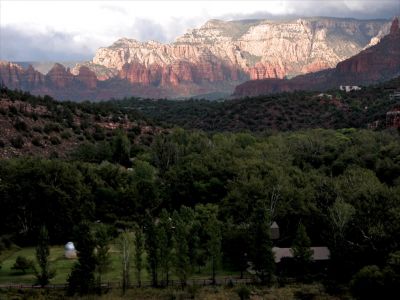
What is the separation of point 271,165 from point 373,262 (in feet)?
67.8

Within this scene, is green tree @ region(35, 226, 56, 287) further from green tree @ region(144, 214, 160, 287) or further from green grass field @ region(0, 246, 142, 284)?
green tree @ region(144, 214, 160, 287)

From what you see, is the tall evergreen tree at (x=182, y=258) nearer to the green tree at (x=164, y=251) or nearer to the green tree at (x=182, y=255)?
the green tree at (x=182, y=255)

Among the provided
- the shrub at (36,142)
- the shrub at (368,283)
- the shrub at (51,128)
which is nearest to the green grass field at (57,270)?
the shrub at (368,283)

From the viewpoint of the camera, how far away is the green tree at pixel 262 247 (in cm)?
4362

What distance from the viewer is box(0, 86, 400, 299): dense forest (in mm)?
43156

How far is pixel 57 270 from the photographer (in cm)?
4647

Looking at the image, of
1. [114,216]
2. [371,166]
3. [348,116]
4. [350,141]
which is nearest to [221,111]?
[348,116]

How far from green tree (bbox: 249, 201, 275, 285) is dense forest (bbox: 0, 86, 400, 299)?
0.27 feet

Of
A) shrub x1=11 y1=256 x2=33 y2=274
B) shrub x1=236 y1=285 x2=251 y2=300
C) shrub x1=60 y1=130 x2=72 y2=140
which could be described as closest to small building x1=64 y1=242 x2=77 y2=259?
shrub x1=11 y1=256 x2=33 y2=274

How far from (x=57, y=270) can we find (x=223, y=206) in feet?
56.7

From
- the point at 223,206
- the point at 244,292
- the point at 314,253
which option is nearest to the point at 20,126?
the point at 223,206

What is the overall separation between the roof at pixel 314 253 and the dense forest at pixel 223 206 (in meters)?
0.72

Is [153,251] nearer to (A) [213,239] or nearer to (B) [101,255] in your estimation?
(B) [101,255]

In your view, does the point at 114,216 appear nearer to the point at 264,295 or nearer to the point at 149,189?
the point at 149,189
